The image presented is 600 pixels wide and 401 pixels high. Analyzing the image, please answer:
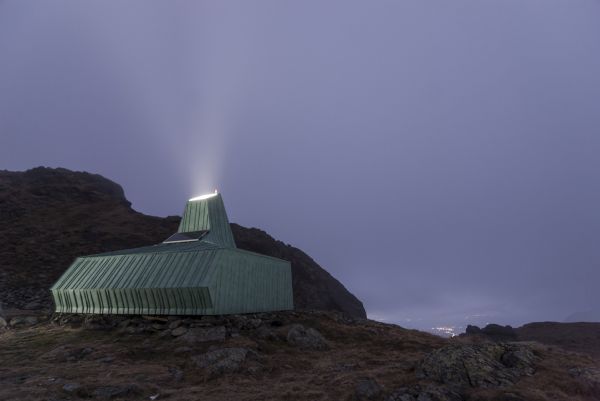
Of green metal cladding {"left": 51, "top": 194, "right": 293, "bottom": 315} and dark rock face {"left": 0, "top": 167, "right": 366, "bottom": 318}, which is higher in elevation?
dark rock face {"left": 0, "top": 167, "right": 366, "bottom": 318}

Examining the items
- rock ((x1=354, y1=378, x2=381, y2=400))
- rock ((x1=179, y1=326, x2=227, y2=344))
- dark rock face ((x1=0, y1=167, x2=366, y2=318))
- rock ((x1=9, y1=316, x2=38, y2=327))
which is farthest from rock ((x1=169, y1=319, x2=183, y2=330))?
dark rock face ((x1=0, y1=167, x2=366, y2=318))

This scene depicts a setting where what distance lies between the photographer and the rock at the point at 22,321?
91.7ft

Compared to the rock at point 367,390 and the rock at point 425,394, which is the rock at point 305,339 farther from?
the rock at point 425,394

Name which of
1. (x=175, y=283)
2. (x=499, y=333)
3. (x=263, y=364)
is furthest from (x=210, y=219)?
(x=499, y=333)

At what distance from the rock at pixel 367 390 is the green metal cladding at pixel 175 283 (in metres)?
12.1

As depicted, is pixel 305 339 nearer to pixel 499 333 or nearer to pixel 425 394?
pixel 425 394

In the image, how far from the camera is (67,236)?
55531 mm

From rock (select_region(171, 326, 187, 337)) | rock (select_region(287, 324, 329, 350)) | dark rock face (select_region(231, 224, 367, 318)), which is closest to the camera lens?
rock (select_region(287, 324, 329, 350))

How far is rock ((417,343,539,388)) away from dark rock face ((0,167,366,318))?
116 feet

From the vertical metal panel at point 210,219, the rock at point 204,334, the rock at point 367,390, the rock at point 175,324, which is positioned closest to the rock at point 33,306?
the vertical metal panel at point 210,219

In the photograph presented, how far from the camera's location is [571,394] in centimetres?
1466

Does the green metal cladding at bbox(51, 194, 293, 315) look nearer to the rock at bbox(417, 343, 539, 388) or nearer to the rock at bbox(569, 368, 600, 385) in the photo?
the rock at bbox(417, 343, 539, 388)

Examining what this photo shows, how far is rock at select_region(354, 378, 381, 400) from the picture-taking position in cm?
1419

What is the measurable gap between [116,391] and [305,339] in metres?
10.8
